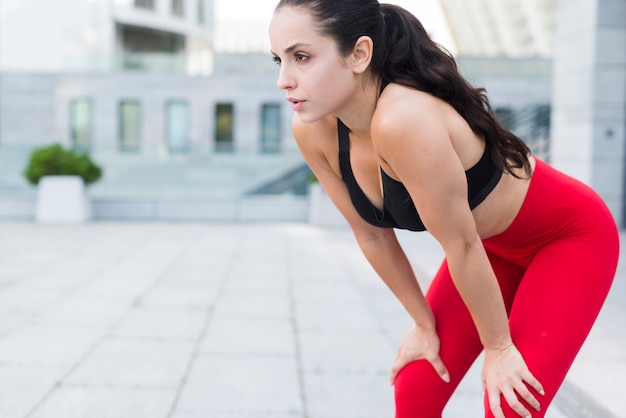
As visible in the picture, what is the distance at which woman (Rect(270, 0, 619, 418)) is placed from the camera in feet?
5.90

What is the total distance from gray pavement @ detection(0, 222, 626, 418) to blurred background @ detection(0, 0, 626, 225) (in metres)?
1.94

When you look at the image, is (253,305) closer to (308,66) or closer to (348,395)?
(348,395)

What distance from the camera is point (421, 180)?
179 centimetres

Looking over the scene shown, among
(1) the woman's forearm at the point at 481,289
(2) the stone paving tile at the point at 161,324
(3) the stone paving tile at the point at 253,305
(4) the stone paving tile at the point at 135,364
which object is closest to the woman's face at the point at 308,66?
(1) the woman's forearm at the point at 481,289

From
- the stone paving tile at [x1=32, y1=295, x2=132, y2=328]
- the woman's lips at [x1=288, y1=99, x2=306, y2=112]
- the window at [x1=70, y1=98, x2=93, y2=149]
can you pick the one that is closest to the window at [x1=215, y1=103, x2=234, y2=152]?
the window at [x1=70, y1=98, x2=93, y2=149]

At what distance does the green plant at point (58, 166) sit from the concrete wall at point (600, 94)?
9.44m

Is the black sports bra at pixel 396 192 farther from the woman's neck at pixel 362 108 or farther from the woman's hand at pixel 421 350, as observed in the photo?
the woman's hand at pixel 421 350

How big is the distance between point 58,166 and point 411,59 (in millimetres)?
13647

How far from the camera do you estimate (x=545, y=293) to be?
2.10m

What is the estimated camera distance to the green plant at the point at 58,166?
564 inches

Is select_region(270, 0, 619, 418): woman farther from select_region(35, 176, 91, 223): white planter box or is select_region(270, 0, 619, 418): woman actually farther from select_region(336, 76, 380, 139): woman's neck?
select_region(35, 176, 91, 223): white planter box

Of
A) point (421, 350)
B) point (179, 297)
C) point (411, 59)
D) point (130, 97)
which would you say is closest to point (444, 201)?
point (411, 59)

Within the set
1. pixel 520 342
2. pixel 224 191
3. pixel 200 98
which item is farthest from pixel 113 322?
pixel 200 98

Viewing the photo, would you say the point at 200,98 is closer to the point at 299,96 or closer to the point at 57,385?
the point at 57,385
